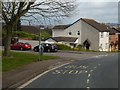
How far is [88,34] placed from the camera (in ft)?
268

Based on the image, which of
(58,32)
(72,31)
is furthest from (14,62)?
(58,32)

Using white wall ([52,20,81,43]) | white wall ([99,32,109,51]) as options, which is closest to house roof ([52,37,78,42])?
white wall ([52,20,81,43])

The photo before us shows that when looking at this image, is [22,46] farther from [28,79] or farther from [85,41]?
[28,79]

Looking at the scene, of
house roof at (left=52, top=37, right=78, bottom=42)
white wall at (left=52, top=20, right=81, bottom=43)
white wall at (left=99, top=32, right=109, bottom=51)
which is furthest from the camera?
white wall at (left=52, top=20, right=81, bottom=43)

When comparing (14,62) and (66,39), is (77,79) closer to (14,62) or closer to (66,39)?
(14,62)

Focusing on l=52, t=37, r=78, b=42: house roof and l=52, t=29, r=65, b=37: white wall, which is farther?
l=52, t=29, r=65, b=37: white wall

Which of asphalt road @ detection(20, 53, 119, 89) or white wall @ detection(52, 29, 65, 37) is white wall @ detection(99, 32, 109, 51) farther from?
asphalt road @ detection(20, 53, 119, 89)

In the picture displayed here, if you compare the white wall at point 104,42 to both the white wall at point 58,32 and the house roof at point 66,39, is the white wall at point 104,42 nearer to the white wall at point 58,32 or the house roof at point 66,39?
the house roof at point 66,39

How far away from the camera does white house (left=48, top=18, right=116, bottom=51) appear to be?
264 ft

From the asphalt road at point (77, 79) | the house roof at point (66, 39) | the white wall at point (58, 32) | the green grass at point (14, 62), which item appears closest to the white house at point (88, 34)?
the white wall at point (58, 32)

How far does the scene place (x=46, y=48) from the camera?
56.0 m

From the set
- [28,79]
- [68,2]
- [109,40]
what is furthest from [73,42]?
[28,79]

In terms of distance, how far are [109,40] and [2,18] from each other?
60924 mm

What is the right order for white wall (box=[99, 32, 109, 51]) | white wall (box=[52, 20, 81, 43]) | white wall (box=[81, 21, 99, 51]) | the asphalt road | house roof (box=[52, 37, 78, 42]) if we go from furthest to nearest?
white wall (box=[52, 20, 81, 43])
white wall (box=[99, 32, 109, 51])
house roof (box=[52, 37, 78, 42])
white wall (box=[81, 21, 99, 51])
the asphalt road
